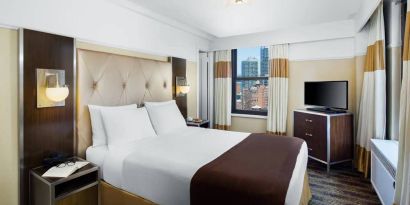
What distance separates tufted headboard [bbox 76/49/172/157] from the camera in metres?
2.36

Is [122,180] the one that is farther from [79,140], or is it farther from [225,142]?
[225,142]

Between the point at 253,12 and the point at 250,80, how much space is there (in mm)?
1789

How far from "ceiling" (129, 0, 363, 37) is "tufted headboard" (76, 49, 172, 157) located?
82cm

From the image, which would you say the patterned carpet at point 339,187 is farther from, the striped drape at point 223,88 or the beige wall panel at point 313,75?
the striped drape at point 223,88

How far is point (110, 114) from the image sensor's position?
2.38m

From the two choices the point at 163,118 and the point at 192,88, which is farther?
the point at 192,88

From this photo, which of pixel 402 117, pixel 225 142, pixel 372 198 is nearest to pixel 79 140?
pixel 225 142

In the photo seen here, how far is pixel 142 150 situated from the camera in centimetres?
210

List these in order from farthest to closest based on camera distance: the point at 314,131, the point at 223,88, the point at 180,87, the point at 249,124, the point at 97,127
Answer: the point at 223,88
the point at 249,124
the point at 180,87
the point at 314,131
the point at 97,127

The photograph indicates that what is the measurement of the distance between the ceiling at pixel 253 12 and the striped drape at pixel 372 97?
1.55 ft

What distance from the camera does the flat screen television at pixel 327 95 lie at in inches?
131

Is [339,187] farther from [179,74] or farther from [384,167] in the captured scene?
[179,74]

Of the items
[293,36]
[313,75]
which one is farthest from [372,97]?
[293,36]

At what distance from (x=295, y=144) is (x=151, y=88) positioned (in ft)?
7.03
